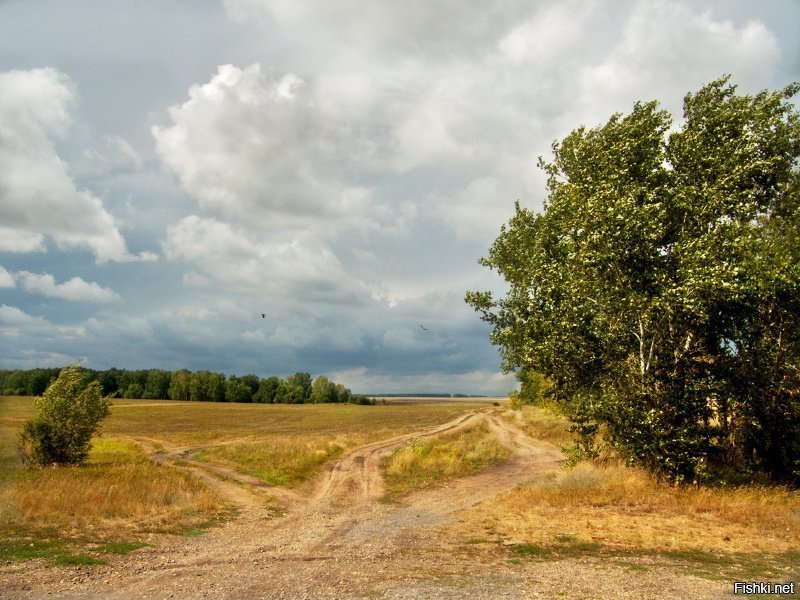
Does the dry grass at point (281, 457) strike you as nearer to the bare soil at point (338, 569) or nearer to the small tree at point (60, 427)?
the small tree at point (60, 427)

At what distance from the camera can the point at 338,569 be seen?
12.7 m

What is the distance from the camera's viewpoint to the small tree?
3338 centimetres

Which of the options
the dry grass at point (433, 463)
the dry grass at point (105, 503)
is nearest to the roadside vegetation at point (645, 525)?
the dry grass at point (433, 463)

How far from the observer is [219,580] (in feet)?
38.6

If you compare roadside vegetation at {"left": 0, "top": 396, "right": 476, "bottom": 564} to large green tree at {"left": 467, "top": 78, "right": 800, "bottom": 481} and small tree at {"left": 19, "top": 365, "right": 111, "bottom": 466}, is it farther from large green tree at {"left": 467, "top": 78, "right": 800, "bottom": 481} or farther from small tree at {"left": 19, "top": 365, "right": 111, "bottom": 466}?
large green tree at {"left": 467, "top": 78, "right": 800, "bottom": 481}

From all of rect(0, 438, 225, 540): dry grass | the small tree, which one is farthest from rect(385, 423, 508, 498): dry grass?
the small tree

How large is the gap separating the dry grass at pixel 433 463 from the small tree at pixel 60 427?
21.2 m

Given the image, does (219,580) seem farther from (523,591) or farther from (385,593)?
(523,591)

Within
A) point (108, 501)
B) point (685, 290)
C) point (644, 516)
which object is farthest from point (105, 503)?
point (685, 290)

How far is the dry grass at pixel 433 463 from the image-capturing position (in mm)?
30327

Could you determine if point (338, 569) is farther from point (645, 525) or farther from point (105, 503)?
point (105, 503)

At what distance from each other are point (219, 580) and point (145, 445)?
46227 mm

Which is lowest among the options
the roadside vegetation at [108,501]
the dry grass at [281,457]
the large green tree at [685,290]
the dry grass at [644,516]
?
the dry grass at [281,457]

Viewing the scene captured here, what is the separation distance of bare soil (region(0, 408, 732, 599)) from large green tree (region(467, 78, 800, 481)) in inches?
359
